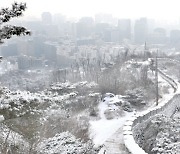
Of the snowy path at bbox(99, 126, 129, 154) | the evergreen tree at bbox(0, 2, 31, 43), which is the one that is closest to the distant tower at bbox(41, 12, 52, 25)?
the snowy path at bbox(99, 126, 129, 154)

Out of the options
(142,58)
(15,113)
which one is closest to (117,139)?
(15,113)

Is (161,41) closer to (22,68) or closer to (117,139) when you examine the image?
(22,68)

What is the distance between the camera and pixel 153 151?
9875 millimetres

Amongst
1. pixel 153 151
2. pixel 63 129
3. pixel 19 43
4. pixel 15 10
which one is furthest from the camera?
pixel 19 43

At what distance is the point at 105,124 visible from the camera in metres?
16.0

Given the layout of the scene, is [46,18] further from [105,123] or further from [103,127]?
[103,127]

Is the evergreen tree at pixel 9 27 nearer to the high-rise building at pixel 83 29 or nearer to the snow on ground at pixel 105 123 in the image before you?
Answer: the snow on ground at pixel 105 123

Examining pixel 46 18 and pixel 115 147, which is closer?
pixel 115 147

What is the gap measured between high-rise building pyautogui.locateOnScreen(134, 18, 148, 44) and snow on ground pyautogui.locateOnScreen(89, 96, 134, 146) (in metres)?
67.2

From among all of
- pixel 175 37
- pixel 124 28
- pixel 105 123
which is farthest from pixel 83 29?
pixel 105 123

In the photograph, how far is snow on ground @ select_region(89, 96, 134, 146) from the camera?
42.6 ft

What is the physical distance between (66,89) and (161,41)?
67968 millimetres

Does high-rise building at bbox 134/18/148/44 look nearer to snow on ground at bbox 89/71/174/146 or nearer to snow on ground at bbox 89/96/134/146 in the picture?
snow on ground at bbox 89/71/174/146

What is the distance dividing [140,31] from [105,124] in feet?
242
